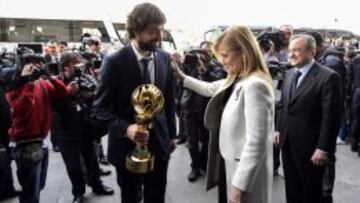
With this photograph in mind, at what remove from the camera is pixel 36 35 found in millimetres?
19719

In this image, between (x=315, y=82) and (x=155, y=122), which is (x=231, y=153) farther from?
(x=315, y=82)

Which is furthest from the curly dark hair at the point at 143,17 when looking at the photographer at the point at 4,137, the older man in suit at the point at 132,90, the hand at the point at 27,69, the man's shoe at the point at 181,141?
the man's shoe at the point at 181,141

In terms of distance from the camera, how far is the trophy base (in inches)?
89.7

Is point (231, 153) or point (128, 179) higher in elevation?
point (231, 153)

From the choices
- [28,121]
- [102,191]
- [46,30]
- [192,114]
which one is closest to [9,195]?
→ [102,191]

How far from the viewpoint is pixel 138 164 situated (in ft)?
7.47

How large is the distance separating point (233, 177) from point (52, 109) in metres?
2.35

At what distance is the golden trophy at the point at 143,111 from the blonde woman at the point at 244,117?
30cm

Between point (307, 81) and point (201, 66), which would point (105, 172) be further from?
point (307, 81)

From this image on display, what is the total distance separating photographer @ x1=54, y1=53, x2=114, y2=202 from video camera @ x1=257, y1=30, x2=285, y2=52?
72.9 inches

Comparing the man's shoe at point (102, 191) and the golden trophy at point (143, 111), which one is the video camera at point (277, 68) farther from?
the golden trophy at point (143, 111)

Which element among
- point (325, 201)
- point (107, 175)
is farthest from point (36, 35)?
point (325, 201)

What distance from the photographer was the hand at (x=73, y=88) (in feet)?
12.3

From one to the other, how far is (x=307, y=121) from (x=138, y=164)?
1504mm
